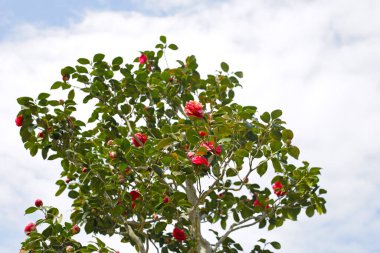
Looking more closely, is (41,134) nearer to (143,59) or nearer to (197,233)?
(143,59)

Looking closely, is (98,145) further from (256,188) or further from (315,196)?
(315,196)

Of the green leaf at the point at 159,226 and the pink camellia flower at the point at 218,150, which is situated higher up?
the pink camellia flower at the point at 218,150

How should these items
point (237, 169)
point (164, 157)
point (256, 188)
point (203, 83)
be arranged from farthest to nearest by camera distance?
point (203, 83)
point (256, 188)
point (237, 169)
point (164, 157)

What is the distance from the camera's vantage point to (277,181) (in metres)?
4.61

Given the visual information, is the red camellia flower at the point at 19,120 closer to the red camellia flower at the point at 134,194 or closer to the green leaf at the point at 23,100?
the green leaf at the point at 23,100

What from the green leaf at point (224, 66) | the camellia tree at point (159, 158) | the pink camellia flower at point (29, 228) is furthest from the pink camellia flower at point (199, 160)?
the green leaf at point (224, 66)

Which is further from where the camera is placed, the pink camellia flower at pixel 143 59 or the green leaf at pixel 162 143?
the pink camellia flower at pixel 143 59

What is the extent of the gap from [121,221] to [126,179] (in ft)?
1.42

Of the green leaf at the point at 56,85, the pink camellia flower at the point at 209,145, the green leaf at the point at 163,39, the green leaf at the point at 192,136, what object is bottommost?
the pink camellia flower at the point at 209,145

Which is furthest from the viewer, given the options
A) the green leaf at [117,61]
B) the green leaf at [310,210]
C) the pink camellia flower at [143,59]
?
the pink camellia flower at [143,59]

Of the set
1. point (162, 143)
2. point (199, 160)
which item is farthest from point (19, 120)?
point (199, 160)

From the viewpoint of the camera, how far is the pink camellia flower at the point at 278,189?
4.70 meters

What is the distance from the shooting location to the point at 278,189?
187 inches

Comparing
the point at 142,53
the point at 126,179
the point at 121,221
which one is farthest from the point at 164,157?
the point at 142,53
